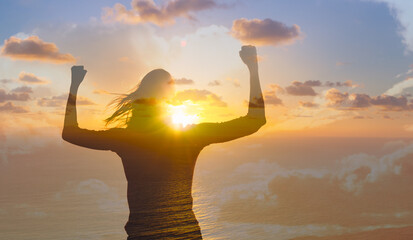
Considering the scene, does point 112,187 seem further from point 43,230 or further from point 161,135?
point 161,135

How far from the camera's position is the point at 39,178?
164375 mm

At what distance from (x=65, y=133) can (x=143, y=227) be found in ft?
4.64

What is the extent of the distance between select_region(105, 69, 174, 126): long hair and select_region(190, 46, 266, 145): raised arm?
0.61 meters

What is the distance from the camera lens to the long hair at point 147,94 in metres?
3.48

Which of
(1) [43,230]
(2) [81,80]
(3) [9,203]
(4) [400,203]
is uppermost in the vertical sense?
(2) [81,80]

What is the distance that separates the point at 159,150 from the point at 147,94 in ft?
2.27

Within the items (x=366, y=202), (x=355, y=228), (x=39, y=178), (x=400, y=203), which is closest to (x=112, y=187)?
(x=39, y=178)

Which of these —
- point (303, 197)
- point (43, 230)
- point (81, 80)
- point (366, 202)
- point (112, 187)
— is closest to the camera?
point (81, 80)

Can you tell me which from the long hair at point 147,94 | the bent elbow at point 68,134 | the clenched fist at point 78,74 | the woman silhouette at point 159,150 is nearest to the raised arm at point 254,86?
the woman silhouette at point 159,150

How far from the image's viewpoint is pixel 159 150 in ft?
11.8

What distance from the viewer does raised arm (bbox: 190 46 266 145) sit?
3.40 meters

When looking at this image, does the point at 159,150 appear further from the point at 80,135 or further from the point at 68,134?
the point at 68,134

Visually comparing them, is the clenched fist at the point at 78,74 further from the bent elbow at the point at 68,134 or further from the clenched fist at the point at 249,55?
the clenched fist at the point at 249,55

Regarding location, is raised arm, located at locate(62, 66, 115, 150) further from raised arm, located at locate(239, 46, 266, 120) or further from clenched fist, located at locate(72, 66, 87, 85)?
raised arm, located at locate(239, 46, 266, 120)
